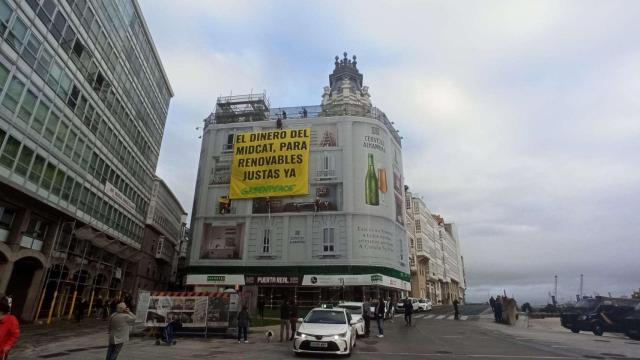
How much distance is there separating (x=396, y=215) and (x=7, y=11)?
134ft

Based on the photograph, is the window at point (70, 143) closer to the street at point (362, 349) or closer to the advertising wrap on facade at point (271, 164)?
the street at point (362, 349)

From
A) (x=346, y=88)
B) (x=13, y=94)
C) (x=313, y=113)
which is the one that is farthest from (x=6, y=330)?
(x=346, y=88)

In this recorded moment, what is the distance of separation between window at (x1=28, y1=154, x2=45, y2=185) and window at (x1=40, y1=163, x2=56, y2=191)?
0.46 meters

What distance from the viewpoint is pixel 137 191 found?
41750 millimetres

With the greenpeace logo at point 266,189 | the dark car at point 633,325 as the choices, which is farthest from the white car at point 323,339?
the greenpeace logo at point 266,189

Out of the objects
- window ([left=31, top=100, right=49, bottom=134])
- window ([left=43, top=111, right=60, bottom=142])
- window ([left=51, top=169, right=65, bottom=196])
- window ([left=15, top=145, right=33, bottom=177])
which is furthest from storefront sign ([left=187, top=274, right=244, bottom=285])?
window ([left=31, top=100, right=49, bottom=134])

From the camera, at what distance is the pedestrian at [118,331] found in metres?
8.48

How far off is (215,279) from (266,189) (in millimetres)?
11944

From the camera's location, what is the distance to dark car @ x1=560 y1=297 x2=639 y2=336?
21.4 m

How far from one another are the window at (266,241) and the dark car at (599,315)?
29828mm

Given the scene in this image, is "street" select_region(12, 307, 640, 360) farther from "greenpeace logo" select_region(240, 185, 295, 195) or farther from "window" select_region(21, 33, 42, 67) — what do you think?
"greenpeace logo" select_region(240, 185, 295, 195)

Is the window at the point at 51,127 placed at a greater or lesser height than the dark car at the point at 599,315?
greater

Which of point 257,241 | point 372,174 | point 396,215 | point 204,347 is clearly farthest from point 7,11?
point 396,215

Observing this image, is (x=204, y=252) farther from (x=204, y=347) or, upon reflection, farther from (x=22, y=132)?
(x=204, y=347)
